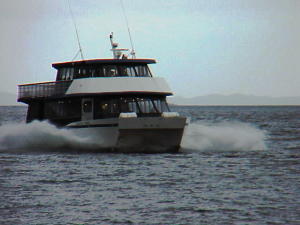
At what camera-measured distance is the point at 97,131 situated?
2945 centimetres

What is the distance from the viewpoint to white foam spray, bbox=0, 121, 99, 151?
3070cm

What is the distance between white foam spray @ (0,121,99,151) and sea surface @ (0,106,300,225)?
0.05 m

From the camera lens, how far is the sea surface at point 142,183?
53.0 feet

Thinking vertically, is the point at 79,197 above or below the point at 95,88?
below

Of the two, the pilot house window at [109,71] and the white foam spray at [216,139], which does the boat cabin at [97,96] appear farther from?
the white foam spray at [216,139]

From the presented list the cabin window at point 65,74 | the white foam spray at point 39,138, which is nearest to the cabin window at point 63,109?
the white foam spray at point 39,138

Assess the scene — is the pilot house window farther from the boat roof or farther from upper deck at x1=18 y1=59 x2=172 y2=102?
the boat roof

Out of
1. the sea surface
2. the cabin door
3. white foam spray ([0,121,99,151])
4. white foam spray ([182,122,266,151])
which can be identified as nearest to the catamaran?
the cabin door

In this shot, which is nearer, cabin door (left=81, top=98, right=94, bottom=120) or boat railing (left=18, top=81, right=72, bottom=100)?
cabin door (left=81, top=98, right=94, bottom=120)

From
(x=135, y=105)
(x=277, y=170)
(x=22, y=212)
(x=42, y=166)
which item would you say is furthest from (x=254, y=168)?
(x=22, y=212)

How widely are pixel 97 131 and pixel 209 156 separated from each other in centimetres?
574

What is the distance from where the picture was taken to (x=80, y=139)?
30391mm

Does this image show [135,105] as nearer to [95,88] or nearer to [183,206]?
[95,88]

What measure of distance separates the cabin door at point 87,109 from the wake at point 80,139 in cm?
98
